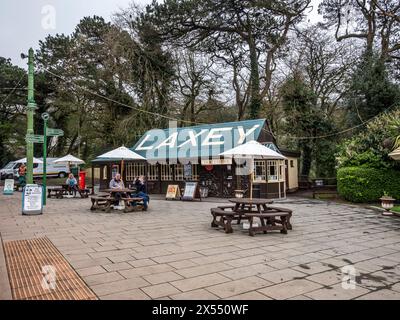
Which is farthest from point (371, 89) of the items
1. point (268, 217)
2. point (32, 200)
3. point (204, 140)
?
point (32, 200)

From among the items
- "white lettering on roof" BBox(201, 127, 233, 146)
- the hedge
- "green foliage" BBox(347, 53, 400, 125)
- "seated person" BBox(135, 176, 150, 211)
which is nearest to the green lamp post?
"seated person" BBox(135, 176, 150, 211)

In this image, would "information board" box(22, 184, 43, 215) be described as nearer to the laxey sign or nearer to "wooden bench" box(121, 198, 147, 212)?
"wooden bench" box(121, 198, 147, 212)

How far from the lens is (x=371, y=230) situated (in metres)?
7.53

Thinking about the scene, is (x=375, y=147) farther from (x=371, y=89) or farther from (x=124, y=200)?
(x=124, y=200)

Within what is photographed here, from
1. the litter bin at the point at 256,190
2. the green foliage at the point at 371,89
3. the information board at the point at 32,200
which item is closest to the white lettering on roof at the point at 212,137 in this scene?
the litter bin at the point at 256,190

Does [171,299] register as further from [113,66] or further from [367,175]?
[113,66]

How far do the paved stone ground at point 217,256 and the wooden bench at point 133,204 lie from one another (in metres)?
1.62

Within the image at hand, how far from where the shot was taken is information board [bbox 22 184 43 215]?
9320 millimetres

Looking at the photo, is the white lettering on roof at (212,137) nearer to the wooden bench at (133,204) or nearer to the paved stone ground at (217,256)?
the wooden bench at (133,204)

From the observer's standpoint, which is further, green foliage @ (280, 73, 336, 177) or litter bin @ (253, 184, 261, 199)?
green foliage @ (280, 73, 336, 177)

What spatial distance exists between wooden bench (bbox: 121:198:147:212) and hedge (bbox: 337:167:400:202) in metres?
9.41

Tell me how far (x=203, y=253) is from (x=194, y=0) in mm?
18886
